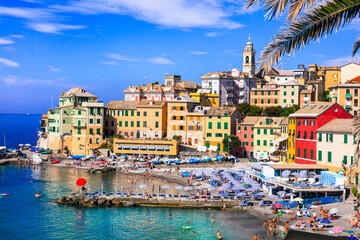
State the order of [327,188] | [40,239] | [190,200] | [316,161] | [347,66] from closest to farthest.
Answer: [40,239]
[327,188]
[190,200]
[316,161]
[347,66]

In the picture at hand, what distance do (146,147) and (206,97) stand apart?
969 inches

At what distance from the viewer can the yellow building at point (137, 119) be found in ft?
275

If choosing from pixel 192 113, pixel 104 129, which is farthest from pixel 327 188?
pixel 104 129

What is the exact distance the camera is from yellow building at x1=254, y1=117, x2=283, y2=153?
7375cm

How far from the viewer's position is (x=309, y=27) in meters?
8.87

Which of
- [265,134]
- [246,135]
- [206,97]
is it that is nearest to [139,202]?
[265,134]

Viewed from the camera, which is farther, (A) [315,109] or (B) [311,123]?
(A) [315,109]

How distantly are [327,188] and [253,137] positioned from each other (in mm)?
34093

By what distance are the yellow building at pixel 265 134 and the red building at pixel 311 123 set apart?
1645 centimetres

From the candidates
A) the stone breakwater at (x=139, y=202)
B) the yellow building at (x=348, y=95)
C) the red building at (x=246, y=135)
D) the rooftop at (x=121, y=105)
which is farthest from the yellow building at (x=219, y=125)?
the stone breakwater at (x=139, y=202)

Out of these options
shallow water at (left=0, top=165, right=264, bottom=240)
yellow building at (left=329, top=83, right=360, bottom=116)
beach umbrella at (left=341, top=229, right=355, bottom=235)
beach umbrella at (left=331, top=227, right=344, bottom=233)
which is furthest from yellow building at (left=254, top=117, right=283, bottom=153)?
beach umbrella at (left=341, top=229, right=355, bottom=235)

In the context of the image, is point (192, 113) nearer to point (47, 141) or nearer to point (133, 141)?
point (133, 141)

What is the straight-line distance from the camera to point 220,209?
44.5 meters

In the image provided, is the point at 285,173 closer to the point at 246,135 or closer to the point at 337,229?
the point at 337,229
